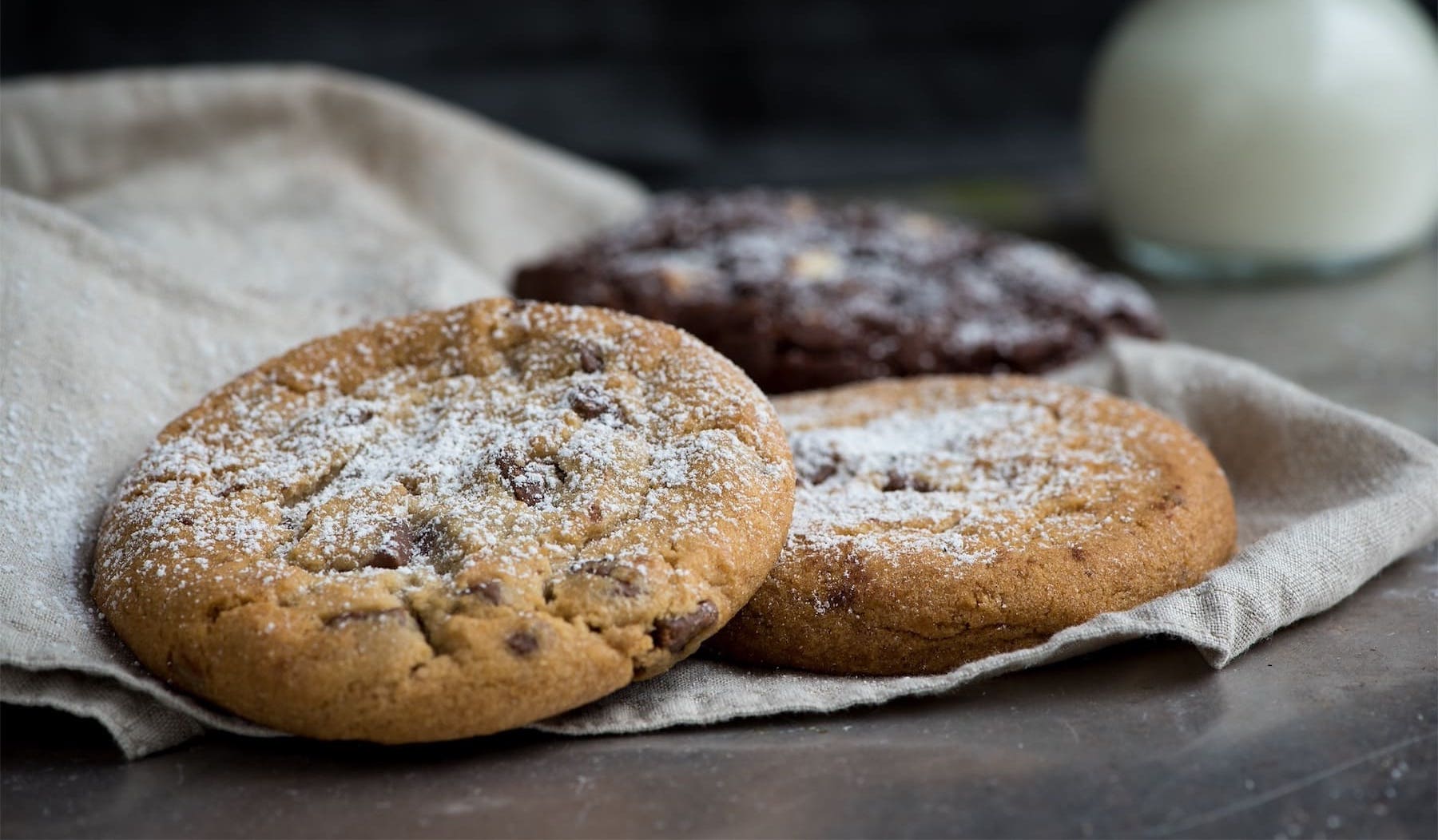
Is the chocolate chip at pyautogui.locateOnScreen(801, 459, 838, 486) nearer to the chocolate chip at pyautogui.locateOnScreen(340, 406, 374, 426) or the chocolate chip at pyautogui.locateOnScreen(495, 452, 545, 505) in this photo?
the chocolate chip at pyautogui.locateOnScreen(495, 452, 545, 505)

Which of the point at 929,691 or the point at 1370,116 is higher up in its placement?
the point at 1370,116

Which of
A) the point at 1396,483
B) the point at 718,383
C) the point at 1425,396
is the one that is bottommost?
the point at 1425,396

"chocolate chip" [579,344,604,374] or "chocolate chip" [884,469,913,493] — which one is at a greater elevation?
"chocolate chip" [579,344,604,374]

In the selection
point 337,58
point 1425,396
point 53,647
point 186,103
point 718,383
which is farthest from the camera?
point 337,58

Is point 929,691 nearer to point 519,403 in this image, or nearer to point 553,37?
point 519,403

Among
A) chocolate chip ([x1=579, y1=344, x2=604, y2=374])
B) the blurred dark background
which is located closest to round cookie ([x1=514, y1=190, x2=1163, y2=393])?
chocolate chip ([x1=579, y1=344, x2=604, y2=374])

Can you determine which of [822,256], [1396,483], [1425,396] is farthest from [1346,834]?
[822,256]

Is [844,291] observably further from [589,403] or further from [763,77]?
[763,77]

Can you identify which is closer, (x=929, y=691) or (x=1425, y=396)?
(x=929, y=691)
